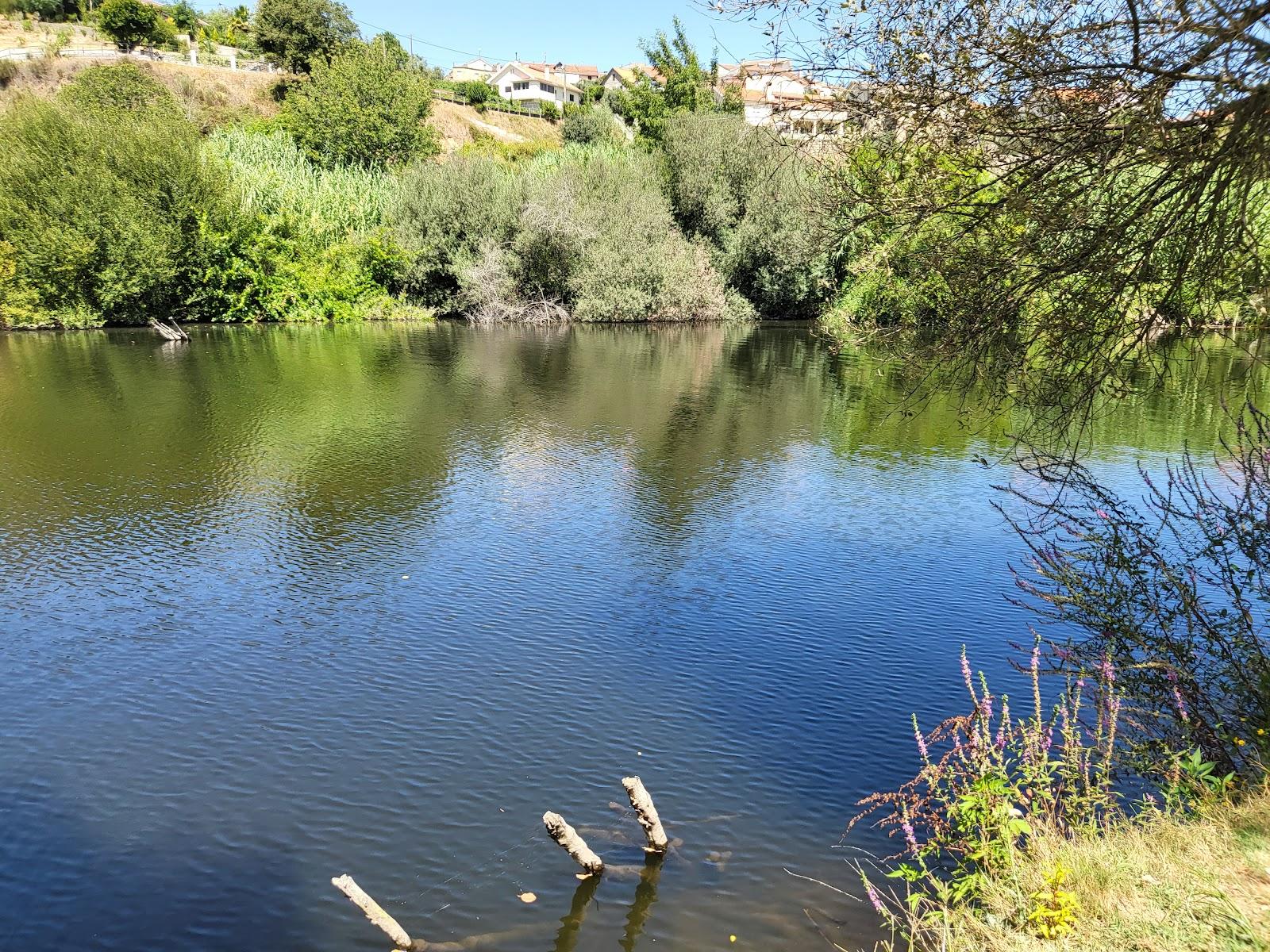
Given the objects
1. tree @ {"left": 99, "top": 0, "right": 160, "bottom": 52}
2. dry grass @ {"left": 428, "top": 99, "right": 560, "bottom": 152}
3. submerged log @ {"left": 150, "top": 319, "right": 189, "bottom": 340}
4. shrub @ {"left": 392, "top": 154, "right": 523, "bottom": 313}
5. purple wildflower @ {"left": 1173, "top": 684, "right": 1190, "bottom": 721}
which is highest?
tree @ {"left": 99, "top": 0, "right": 160, "bottom": 52}

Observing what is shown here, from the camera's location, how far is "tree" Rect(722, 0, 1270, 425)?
624cm

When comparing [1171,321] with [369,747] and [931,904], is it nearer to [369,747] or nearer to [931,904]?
[931,904]

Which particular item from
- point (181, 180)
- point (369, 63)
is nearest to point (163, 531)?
point (181, 180)

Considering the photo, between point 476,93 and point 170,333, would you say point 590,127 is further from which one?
point 170,333

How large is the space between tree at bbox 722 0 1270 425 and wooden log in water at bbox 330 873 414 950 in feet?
18.6

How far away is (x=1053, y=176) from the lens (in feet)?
22.9

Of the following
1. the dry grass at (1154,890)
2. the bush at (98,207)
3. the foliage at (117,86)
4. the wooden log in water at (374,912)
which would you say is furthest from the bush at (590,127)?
the dry grass at (1154,890)

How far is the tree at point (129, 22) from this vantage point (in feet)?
219

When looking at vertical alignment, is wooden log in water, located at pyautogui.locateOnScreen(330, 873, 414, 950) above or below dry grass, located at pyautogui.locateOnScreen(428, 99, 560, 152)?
below

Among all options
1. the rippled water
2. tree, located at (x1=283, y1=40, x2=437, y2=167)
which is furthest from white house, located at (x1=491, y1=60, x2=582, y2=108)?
the rippled water

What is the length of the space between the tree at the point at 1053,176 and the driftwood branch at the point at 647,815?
13.5 ft

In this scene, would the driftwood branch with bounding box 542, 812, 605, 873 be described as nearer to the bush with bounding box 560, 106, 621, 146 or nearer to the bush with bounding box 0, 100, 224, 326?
the bush with bounding box 0, 100, 224, 326

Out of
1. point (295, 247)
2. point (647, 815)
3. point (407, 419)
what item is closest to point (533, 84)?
point (295, 247)

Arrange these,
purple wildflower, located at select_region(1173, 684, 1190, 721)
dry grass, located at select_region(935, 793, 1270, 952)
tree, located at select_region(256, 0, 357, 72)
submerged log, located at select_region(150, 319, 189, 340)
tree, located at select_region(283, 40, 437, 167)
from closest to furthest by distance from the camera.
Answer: dry grass, located at select_region(935, 793, 1270, 952) < purple wildflower, located at select_region(1173, 684, 1190, 721) < submerged log, located at select_region(150, 319, 189, 340) < tree, located at select_region(283, 40, 437, 167) < tree, located at select_region(256, 0, 357, 72)
